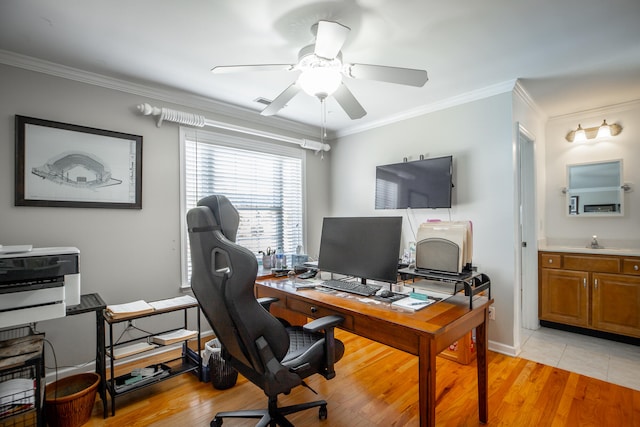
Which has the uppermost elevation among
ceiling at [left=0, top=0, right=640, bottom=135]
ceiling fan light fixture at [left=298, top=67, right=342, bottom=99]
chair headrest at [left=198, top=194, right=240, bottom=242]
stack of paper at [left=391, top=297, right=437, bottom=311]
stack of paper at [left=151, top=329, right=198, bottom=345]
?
ceiling at [left=0, top=0, right=640, bottom=135]

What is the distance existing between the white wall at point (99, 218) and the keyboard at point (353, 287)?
160 cm

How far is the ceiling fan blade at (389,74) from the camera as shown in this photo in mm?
1787

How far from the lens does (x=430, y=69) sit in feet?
8.13

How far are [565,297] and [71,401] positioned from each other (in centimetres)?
432

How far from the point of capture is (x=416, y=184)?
10.7 feet

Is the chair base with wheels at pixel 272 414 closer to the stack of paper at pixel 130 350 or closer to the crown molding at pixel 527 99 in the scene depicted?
the stack of paper at pixel 130 350

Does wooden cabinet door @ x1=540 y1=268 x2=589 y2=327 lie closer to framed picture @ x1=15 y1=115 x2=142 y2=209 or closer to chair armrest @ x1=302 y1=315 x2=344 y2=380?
chair armrest @ x1=302 y1=315 x2=344 y2=380

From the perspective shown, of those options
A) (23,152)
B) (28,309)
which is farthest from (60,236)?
(28,309)

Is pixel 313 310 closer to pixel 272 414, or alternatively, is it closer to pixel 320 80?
pixel 272 414

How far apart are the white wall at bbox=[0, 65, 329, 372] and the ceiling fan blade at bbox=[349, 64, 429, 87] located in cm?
194

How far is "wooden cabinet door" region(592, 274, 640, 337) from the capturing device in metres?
2.83

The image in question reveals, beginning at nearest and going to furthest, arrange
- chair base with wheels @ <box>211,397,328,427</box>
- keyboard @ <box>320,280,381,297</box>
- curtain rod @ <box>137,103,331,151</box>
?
chair base with wheels @ <box>211,397,328,427</box>
keyboard @ <box>320,280,381,297</box>
curtain rod @ <box>137,103,331,151</box>

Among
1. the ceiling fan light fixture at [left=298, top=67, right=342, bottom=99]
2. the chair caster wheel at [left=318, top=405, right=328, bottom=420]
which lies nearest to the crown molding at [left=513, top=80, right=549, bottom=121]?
the ceiling fan light fixture at [left=298, top=67, right=342, bottom=99]

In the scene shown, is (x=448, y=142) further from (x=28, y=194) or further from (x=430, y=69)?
(x=28, y=194)
